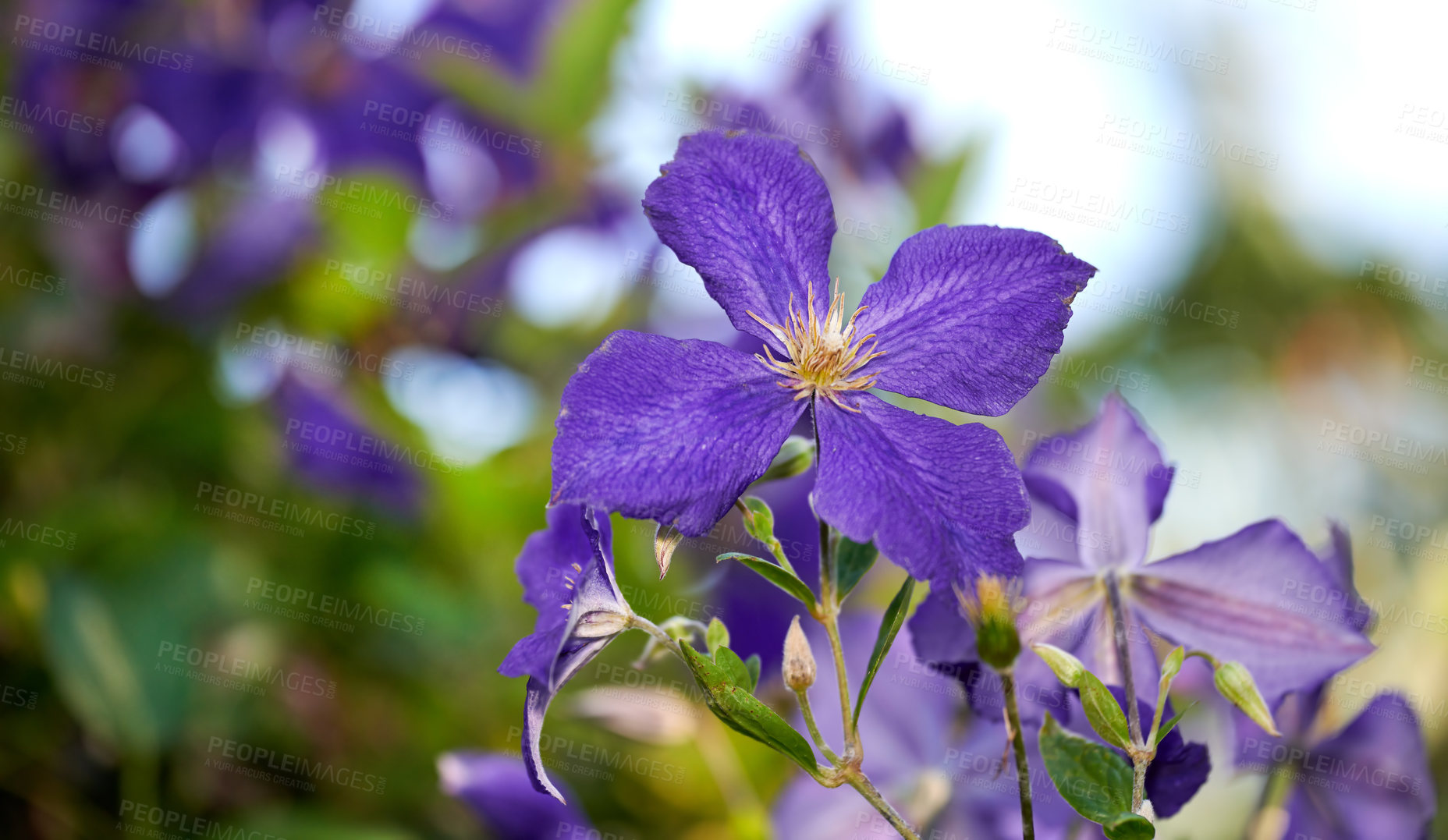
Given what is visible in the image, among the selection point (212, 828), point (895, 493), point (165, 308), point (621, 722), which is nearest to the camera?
point (895, 493)

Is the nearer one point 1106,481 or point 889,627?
point 889,627

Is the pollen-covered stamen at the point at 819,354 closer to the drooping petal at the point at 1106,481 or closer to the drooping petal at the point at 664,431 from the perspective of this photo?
the drooping petal at the point at 664,431

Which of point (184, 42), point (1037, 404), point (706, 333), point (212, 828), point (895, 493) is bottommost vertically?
point (212, 828)

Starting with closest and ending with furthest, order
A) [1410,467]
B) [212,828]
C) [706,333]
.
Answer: [212,828], [706,333], [1410,467]

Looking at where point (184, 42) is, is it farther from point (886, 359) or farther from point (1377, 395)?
point (1377, 395)

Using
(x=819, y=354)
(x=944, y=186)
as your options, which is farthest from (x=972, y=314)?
(x=944, y=186)

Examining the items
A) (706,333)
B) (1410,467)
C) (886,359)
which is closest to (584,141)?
(706,333)

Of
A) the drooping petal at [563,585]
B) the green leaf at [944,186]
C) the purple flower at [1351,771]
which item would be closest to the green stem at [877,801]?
the drooping petal at [563,585]

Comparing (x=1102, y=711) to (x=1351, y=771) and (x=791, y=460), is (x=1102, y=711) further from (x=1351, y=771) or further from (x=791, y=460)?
(x=1351, y=771)
